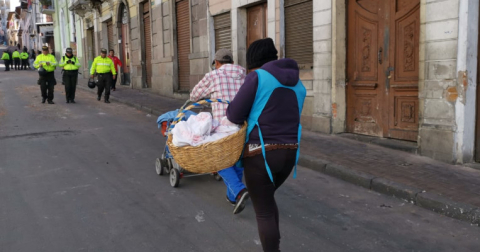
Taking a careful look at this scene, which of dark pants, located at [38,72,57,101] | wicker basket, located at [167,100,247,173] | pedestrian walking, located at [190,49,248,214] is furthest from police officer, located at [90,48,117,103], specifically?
wicker basket, located at [167,100,247,173]

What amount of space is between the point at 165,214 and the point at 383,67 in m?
5.24

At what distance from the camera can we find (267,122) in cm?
310

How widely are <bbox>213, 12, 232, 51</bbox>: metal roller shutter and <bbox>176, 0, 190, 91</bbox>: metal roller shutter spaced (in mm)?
2221

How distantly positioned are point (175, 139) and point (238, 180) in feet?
4.76

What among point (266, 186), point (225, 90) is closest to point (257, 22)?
point (225, 90)

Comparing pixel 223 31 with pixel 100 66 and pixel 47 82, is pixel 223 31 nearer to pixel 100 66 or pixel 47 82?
pixel 100 66

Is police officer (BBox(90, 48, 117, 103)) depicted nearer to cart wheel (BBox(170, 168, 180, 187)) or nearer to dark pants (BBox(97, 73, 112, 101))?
dark pants (BBox(97, 73, 112, 101))

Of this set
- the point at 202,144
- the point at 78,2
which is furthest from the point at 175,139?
the point at 78,2

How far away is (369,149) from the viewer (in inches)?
303

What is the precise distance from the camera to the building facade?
6.54 metres

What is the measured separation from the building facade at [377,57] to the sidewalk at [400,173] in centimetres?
49

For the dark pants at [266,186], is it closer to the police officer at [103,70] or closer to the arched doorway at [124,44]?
the police officer at [103,70]

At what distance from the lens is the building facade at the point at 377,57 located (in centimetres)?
654

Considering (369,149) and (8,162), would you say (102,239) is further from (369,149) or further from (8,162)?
(369,149)
